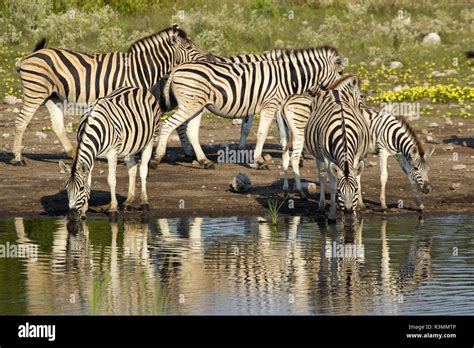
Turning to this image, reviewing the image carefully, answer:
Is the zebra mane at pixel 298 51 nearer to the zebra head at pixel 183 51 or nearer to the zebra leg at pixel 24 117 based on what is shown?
the zebra head at pixel 183 51

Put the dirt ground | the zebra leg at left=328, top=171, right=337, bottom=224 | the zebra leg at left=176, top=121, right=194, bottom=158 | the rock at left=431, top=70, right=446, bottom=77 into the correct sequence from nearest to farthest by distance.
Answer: the zebra leg at left=328, top=171, right=337, bottom=224
the dirt ground
the zebra leg at left=176, top=121, right=194, bottom=158
the rock at left=431, top=70, right=446, bottom=77

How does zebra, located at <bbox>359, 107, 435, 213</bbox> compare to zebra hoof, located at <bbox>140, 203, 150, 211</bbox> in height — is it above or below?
above

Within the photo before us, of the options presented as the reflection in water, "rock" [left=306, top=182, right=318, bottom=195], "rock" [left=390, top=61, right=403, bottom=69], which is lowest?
the reflection in water

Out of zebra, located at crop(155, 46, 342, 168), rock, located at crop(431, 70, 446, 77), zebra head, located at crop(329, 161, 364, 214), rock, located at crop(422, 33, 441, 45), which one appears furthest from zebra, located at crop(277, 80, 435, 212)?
rock, located at crop(422, 33, 441, 45)

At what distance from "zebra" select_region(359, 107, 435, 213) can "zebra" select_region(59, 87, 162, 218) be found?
328cm

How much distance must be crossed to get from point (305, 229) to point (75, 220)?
3.12 metres

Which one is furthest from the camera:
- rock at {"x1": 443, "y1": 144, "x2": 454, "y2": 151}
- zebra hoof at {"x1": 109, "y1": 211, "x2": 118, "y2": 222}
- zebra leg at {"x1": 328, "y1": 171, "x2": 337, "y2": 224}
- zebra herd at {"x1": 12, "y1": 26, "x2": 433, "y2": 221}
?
rock at {"x1": 443, "y1": 144, "x2": 454, "y2": 151}

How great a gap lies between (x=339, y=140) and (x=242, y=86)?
537cm

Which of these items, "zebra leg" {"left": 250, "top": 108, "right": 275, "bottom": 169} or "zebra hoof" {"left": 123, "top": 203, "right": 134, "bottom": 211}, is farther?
"zebra leg" {"left": 250, "top": 108, "right": 275, "bottom": 169}

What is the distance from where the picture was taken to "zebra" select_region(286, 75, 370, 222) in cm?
1728

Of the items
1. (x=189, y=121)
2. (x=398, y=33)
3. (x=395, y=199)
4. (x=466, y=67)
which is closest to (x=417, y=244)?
(x=395, y=199)

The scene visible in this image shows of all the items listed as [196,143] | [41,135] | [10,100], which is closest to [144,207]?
[196,143]

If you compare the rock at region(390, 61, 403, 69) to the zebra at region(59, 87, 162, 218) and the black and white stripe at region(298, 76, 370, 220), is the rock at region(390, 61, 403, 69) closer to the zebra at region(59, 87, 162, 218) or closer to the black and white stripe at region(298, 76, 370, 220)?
the black and white stripe at region(298, 76, 370, 220)
